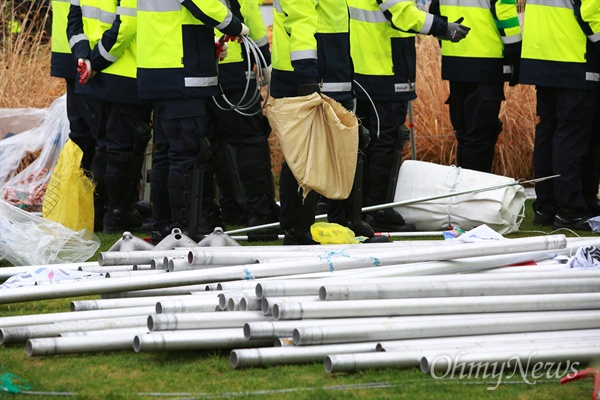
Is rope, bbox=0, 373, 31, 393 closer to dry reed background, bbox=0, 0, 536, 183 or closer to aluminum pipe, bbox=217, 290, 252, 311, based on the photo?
aluminum pipe, bbox=217, 290, 252, 311

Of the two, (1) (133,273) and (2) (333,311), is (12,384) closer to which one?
(2) (333,311)

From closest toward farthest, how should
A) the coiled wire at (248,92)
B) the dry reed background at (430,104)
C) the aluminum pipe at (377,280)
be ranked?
the aluminum pipe at (377,280), the coiled wire at (248,92), the dry reed background at (430,104)

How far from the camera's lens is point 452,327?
423cm

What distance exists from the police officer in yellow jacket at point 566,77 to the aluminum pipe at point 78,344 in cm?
477

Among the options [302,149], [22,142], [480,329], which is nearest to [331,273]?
[480,329]

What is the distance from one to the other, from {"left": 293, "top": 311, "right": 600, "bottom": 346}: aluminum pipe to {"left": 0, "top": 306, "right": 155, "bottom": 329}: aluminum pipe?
91cm

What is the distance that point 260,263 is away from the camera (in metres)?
5.44

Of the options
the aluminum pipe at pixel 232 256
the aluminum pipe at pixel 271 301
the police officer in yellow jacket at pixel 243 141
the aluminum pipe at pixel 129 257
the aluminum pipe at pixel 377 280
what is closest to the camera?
the aluminum pipe at pixel 271 301

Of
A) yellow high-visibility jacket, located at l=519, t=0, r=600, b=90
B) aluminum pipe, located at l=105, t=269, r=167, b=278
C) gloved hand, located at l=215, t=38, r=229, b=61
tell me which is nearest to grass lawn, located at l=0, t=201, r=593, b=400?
aluminum pipe, located at l=105, t=269, r=167, b=278

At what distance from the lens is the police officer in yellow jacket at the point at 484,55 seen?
858 centimetres

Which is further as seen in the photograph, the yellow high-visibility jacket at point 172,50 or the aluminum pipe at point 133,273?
the yellow high-visibility jacket at point 172,50

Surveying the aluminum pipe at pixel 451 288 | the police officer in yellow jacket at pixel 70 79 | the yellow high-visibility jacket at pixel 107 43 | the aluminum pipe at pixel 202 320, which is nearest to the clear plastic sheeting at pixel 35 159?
the police officer in yellow jacket at pixel 70 79

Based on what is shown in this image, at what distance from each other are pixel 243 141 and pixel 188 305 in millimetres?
3697

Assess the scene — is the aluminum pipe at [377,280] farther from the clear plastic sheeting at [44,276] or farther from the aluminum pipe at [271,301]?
the clear plastic sheeting at [44,276]
